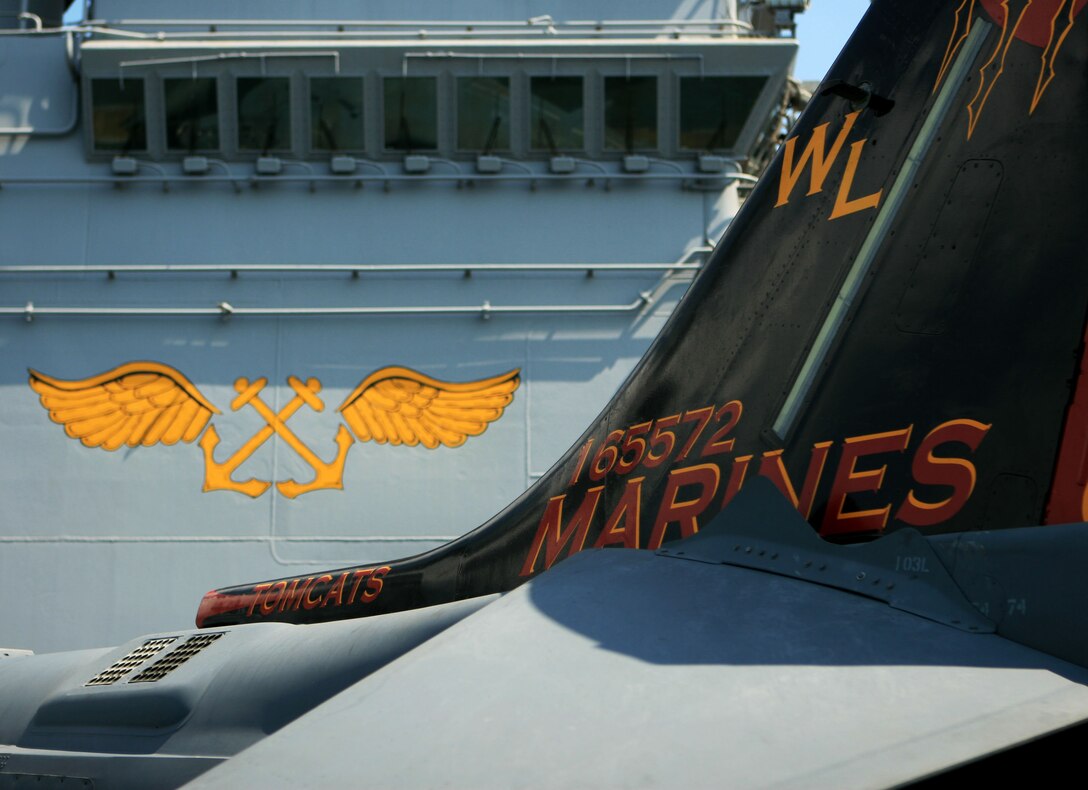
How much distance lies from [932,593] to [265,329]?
11.0 meters

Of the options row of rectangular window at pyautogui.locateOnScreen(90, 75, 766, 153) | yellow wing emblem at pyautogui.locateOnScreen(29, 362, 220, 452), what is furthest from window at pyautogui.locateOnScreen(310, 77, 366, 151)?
yellow wing emblem at pyautogui.locateOnScreen(29, 362, 220, 452)

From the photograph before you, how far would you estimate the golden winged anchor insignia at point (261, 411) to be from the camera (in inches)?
494

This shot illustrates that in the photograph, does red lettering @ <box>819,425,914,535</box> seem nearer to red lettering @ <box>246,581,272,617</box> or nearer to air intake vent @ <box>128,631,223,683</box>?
air intake vent @ <box>128,631,223,683</box>

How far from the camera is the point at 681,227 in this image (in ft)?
43.0

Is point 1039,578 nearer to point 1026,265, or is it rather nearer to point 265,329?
point 1026,265

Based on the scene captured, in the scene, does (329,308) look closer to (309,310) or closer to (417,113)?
(309,310)

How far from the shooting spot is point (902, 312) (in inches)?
122

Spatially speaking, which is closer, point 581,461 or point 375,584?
point 581,461

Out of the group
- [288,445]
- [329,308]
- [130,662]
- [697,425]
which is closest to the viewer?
[697,425]

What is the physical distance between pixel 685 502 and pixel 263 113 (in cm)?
1065

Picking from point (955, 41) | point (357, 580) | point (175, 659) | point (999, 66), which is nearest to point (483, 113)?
point (357, 580)

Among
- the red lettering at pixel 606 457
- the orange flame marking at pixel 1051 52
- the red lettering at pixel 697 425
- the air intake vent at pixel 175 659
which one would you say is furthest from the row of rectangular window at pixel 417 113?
the orange flame marking at pixel 1051 52

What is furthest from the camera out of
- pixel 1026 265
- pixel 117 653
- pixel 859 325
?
pixel 117 653

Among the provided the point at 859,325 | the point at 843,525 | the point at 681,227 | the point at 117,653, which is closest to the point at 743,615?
the point at 843,525
